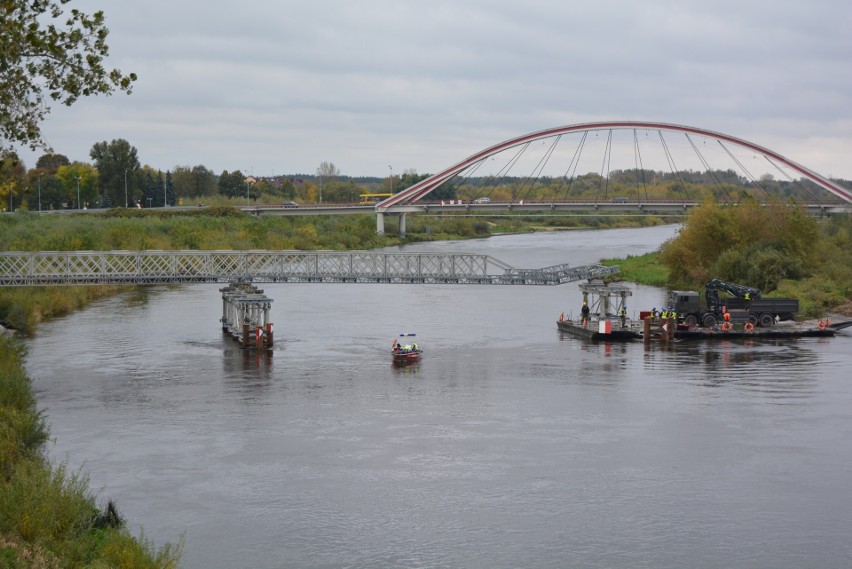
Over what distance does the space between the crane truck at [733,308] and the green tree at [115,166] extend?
104 metres

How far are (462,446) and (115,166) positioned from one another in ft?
410

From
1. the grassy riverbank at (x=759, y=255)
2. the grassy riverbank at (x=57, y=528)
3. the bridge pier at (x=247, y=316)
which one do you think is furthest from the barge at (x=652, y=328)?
the grassy riverbank at (x=57, y=528)

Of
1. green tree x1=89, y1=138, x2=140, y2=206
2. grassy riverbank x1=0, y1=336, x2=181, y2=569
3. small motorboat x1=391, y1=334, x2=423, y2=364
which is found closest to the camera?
grassy riverbank x1=0, y1=336, x2=181, y2=569

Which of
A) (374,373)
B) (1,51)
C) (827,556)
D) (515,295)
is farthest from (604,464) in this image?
(515,295)

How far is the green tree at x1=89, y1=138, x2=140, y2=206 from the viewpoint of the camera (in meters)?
148

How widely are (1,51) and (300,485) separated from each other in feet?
44.2

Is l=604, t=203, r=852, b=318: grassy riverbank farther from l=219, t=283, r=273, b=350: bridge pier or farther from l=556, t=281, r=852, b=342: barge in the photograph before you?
l=219, t=283, r=273, b=350: bridge pier

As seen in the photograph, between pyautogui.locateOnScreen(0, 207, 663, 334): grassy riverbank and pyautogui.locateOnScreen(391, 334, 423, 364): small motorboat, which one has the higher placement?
pyautogui.locateOnScreen(0, 207, 663, 334): grassy riverbank

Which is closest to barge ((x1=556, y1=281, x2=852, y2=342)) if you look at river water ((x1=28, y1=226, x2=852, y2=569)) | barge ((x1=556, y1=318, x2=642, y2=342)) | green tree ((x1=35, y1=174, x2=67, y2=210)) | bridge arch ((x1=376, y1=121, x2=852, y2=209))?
barge ((x1=556, y1=318, x2=642, y2=342))

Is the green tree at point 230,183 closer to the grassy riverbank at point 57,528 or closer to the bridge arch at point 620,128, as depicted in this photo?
the bridge arch at point 620,128

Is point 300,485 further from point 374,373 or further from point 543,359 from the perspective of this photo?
point 543,359

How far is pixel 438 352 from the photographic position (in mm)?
51125

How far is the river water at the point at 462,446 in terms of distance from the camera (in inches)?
1018

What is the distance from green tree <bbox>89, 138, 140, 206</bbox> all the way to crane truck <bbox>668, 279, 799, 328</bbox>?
10391 cm
